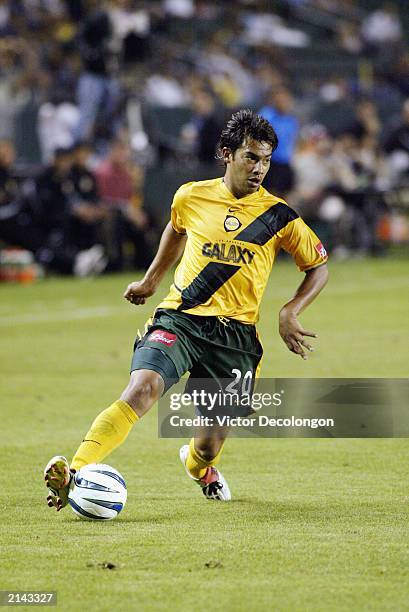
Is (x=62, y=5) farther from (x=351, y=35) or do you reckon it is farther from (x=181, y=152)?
(x=351, y=35)

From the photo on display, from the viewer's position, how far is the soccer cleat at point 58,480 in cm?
632

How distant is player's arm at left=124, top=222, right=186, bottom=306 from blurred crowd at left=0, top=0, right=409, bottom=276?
13.8 metres

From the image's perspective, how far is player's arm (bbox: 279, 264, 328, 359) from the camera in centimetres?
676

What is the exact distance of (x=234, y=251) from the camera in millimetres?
7070

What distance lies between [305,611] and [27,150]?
1916 cm

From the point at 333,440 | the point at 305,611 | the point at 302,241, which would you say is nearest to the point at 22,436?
the point at 333,440

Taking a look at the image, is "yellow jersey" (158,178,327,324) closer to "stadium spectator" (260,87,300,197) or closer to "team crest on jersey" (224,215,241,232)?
"team crest on jersey" (224,215,241,232)

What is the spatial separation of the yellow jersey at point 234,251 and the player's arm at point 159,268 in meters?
0.12

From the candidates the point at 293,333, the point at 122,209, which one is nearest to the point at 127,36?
the point at 122,209

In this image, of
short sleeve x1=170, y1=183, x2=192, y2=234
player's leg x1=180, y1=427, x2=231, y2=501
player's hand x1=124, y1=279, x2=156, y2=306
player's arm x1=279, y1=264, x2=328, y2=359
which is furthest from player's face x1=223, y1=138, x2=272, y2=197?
player's leg x1=180, y1=427, x2=231, y2=501

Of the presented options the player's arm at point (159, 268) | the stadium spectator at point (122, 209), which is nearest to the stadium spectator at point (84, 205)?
the stadium spectator at point (122, 209)

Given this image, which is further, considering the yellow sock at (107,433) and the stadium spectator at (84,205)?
the stadium spectator at (84,205)

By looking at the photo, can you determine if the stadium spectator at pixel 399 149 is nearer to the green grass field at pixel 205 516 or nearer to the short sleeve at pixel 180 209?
the green grass field at pixel 205 516

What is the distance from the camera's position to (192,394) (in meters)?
7.04
